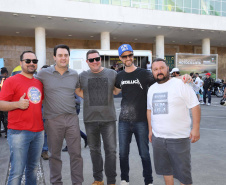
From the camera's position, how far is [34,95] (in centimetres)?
275

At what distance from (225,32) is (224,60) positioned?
13487 mm

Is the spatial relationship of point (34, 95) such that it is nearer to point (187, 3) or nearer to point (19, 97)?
point (19, 97)

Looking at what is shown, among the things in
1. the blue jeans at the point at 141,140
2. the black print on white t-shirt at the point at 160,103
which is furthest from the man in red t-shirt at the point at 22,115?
the black print on white t-shirt at the point at 160,103

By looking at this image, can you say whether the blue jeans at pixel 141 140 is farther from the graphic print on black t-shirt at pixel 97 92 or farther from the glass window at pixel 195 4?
the glass window at pixel 195 4

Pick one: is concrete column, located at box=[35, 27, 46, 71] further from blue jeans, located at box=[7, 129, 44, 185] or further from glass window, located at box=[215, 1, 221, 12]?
blue jeans, located at box=[7, 129, 44, 185]

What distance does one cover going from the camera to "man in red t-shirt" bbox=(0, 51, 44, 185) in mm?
2584

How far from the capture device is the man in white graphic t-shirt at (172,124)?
8.37 feet

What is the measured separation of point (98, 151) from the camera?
3.45 metres

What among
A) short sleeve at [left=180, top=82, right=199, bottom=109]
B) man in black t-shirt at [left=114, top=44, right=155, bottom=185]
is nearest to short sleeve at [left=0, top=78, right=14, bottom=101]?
man in black t-shirt at [left=114, top=44, right=155, bottom=185]

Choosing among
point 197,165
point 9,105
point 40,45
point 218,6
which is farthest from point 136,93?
point 218,6

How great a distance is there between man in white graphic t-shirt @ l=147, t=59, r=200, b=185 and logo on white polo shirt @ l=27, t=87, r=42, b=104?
1.43 m

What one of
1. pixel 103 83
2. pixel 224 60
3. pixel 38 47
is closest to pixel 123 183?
pixel 103 83

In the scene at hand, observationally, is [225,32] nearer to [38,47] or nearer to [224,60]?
[224,60]

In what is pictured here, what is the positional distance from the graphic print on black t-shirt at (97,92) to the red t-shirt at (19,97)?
2.68ft
